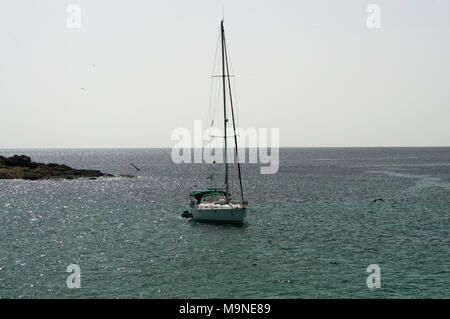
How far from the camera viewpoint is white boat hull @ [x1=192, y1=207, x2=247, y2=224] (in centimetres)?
4728

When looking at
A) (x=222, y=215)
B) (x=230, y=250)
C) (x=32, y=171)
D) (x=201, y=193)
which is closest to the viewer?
(x=230, y=250)

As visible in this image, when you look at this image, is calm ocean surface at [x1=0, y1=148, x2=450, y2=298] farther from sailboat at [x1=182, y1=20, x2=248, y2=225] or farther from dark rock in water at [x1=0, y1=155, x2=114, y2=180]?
dark rock in water at [x1=0, y1=155, x2=114, y2=180]

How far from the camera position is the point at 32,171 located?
11094 cm

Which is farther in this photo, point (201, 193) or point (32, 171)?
point (32, 171)

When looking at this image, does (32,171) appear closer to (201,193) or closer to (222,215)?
(201,193)

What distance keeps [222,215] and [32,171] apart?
259 feet

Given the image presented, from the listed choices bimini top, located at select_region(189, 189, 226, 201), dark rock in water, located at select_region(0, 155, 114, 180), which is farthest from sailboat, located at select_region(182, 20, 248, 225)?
dark rock in water, located at select_region(0, 155, 114, 180)

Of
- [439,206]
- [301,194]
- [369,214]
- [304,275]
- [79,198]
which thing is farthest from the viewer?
[301,194]

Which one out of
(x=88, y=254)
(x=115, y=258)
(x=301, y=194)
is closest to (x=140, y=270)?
(x=115, y=258)

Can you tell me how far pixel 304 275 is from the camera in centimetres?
2936

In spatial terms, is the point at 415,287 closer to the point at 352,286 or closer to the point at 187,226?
the point at 352,286

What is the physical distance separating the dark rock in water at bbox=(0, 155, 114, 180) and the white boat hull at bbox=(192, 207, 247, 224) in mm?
70932

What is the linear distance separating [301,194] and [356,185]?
20.3 metres

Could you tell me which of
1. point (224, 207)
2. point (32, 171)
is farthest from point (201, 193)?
point (32, 171)
